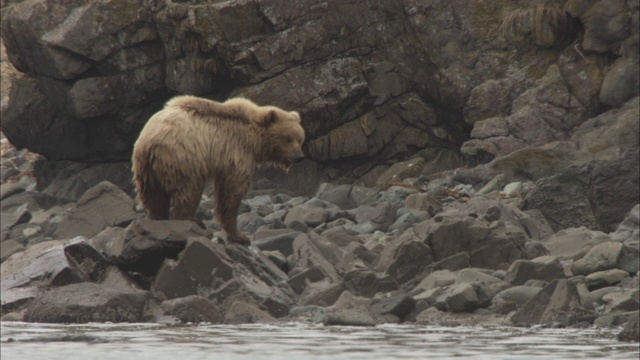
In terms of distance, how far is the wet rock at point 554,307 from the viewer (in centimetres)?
1039

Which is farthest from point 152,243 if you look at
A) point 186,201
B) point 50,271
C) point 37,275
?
point 37,275

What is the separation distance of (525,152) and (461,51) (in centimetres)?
380

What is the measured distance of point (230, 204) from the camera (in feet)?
43.5

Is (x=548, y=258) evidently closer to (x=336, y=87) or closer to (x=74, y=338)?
(x=74, y=338)

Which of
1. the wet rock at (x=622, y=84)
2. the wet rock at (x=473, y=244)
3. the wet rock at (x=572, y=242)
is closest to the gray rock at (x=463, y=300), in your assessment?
the wet rock at (x=473, y=244)

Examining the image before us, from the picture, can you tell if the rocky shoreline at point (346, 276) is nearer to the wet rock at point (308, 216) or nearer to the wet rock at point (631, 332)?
the wet rock at point (631, 332)

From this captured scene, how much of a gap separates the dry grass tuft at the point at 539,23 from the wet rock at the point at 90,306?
11840 mm

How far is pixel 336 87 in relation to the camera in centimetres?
2216

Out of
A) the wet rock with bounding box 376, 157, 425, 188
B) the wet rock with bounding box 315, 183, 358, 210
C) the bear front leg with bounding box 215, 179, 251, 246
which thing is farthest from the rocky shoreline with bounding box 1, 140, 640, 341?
the wet rock with bounding box 376, 157, 425, 188

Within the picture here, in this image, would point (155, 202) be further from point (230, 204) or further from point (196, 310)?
point (196, 310)

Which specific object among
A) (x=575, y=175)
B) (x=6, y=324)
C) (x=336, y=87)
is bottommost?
(x=6, y=324)

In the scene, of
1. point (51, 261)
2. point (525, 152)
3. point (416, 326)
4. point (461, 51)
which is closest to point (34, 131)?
point (461, 51)

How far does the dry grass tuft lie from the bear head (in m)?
8.71

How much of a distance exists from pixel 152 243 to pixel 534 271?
3779mm
